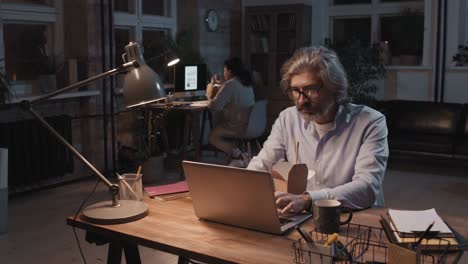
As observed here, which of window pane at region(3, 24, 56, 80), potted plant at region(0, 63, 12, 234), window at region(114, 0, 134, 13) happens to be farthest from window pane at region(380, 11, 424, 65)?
potted plant at region(0, 63, 12, 234)

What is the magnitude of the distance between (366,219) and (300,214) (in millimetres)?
218

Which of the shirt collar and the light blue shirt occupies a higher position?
the shirt collar

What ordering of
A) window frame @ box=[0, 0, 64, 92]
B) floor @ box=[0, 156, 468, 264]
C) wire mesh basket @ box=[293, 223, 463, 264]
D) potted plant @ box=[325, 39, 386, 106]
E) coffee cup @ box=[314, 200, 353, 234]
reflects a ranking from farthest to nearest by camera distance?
potted plant @ box=[325, 39, 386, 106]
window frame @ box=[0, 0, 64, 92]
floor @ box=[0, 156, 468, 264]
coffee cup @ box=[314, 200, 353, 234]
wire mesh basket @ box=[293, 223, 463, 264]

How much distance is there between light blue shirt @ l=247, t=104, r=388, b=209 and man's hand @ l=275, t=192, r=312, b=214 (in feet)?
0.23

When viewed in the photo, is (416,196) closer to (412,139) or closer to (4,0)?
(412,139)

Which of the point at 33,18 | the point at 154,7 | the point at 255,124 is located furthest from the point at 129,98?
the point at 154,7

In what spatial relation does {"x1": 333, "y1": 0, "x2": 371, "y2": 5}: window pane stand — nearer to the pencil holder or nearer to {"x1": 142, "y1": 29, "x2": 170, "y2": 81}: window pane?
{"x1": 142, "y1": 29, "x2": 170, "y2": 81}: window pane

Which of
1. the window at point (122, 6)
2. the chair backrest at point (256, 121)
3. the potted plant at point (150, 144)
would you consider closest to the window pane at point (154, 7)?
the window at point (122, 6)

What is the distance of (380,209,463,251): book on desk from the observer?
157 cm

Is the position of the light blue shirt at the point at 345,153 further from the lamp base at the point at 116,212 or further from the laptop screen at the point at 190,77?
the laptop screen at the point at 190,77

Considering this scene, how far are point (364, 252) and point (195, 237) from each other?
0.50 m

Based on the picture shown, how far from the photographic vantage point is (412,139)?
593cm

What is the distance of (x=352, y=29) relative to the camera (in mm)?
7410

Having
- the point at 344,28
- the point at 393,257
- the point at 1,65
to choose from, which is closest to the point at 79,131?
the point at 1,65
